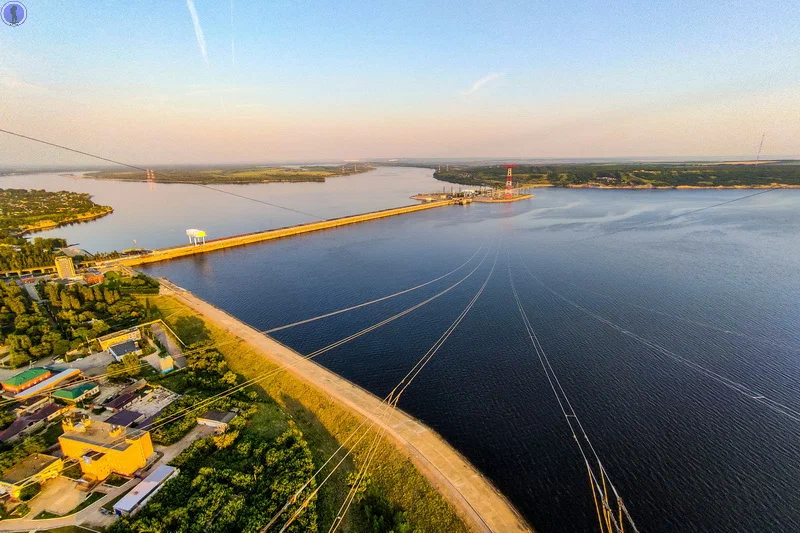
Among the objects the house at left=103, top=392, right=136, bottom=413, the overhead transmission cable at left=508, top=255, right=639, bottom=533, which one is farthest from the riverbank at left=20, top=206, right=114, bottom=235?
the overhead transmission cable at left=508, top=255, right=639, bottom=533

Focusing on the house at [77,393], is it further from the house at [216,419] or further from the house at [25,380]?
the house at [216,419]

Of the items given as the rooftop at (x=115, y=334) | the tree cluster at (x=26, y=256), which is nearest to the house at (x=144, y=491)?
the rooftop at (x=115, y=334)

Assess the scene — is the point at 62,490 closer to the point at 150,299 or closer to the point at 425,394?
the point at 425,394

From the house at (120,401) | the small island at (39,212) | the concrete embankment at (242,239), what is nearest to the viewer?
the house at (120,401)

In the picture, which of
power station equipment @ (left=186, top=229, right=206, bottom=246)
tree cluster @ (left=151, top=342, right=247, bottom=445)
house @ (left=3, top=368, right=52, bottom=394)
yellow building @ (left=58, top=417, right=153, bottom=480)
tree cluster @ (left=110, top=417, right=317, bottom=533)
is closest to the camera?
tree cluster @ (left=110, top=417, right=317, bottom=533)

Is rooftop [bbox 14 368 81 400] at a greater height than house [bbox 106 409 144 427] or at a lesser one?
lesser

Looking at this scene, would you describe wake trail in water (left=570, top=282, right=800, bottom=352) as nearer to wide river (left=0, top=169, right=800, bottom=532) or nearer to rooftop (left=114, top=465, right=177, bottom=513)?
wide river (left=0, top=169, right=800, bottom=532)
